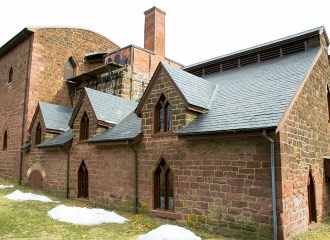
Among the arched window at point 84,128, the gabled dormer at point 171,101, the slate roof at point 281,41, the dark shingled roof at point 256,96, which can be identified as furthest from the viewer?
the arched window at point 84,128

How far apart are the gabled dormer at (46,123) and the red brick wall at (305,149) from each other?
1430 centimetres

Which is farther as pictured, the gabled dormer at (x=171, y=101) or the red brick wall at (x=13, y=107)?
the red brick wall at (x=13, y=107)

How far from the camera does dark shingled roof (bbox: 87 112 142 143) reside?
1262cm

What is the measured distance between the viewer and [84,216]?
11273 mm

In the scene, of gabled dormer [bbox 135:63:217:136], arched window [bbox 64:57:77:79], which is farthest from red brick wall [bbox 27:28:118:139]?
gabled dormer [bbox 135:63:217:136]

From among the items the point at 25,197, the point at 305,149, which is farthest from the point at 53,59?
the point at 305,149

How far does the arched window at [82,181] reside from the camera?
15.1 metres

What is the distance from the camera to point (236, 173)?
912 cm

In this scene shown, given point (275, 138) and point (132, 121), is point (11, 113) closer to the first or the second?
point (132, 121)

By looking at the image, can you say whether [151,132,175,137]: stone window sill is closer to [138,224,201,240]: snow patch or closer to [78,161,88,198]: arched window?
[138,224,201,240]: snow patch

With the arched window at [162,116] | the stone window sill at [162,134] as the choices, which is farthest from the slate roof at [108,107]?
the stone window sill at [162,134]

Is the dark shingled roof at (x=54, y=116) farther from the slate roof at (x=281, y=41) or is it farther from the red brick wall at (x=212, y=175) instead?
the slate roof at (x=281, y=41)

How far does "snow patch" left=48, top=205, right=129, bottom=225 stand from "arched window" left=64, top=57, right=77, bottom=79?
47.1ft

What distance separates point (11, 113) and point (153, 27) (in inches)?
496
